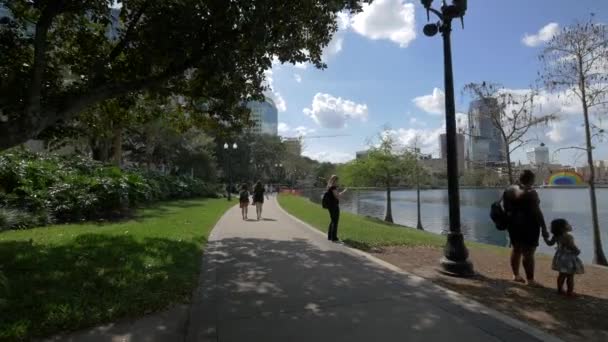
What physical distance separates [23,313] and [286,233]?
7495mm

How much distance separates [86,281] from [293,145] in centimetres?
8886

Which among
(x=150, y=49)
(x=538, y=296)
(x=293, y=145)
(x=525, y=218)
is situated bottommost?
(x=538, y=296)

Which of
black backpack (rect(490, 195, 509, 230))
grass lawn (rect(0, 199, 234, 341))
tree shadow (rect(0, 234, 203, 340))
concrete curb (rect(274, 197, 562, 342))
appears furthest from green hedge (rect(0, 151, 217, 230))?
black backpack (rect(490, 195, 509, 230))

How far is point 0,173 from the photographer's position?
11.7 m

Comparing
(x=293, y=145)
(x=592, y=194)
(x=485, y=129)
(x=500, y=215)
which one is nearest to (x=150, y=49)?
(x=500, y=215)

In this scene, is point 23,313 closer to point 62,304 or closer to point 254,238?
point 62,304

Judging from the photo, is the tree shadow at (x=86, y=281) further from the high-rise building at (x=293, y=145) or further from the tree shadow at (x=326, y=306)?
the high-rise building at (x=293, y=145)

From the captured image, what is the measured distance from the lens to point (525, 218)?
583 centimetres

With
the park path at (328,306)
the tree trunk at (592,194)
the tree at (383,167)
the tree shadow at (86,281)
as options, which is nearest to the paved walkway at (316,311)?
the park path at (328,306)

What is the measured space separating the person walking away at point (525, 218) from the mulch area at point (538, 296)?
524mm

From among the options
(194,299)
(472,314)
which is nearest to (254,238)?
(194,299)

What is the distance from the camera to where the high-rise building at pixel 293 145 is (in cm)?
9209

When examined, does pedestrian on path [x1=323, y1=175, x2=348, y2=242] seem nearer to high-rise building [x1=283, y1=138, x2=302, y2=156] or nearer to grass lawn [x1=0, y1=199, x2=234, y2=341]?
grass lawn [x1=0, y1=199, x2=234, y2=341]

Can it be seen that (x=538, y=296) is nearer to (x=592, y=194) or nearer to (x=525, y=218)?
(x=525, y=218)
